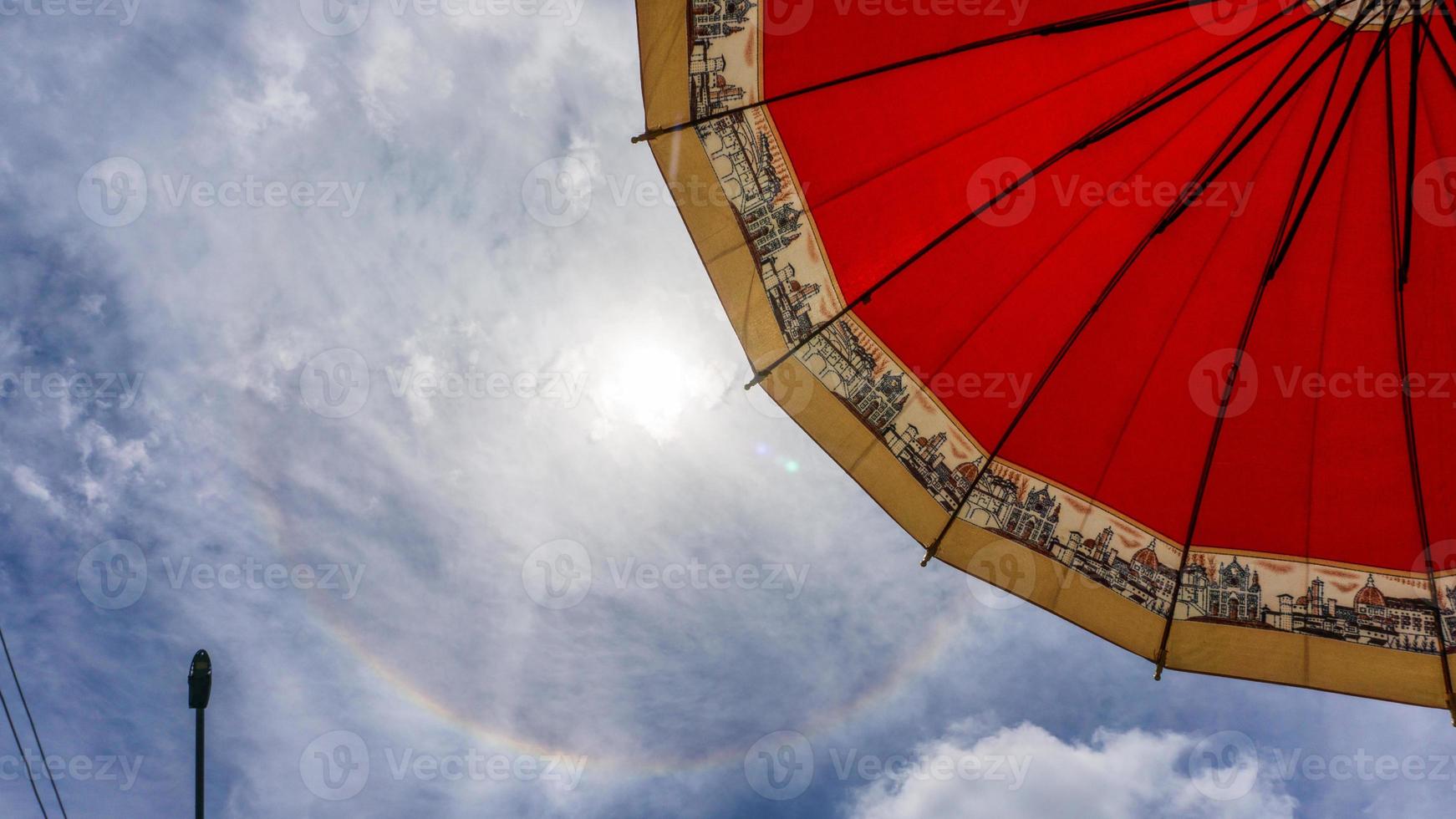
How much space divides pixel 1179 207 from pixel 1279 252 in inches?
24.8

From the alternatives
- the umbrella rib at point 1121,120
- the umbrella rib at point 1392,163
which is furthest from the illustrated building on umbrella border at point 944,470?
the umbrella rib at point 1392,163

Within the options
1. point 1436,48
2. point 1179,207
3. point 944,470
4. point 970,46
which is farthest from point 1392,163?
point 944,470

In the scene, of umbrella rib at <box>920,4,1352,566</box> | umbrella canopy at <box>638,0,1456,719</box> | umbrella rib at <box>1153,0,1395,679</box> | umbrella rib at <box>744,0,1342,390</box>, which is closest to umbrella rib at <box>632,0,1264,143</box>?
umbrella canopy at <box>638,0,1456,719</box>

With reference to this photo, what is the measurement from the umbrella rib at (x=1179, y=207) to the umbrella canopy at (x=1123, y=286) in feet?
0.07

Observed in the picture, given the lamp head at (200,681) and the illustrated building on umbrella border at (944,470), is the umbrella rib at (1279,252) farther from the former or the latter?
the lamp head at (200,681)

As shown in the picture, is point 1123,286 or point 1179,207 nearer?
point 1179,207

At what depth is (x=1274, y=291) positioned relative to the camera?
5.09 meters

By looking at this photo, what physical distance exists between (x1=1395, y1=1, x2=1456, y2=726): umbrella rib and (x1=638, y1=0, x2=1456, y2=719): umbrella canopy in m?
0.02

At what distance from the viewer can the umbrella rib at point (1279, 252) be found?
4.45 m

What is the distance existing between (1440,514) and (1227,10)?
11.3 feet

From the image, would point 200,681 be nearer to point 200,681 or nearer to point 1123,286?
point 200,681

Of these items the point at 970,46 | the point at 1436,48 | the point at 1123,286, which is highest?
the point at 1436,48

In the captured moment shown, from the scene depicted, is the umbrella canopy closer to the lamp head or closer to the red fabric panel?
the red fabric panel

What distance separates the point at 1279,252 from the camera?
4.94m
